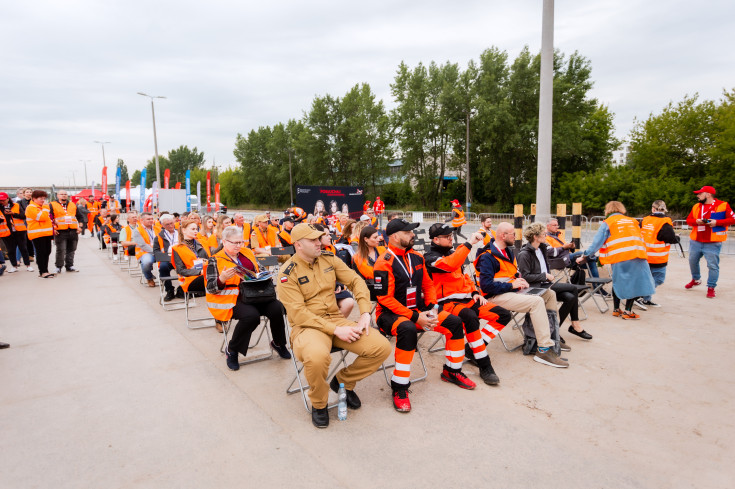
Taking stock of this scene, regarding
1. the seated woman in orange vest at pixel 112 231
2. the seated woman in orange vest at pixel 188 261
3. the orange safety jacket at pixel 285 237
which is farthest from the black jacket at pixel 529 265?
the seated woman in orange vest at pixel 112 231

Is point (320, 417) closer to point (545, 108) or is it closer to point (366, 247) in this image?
point (366, 247)

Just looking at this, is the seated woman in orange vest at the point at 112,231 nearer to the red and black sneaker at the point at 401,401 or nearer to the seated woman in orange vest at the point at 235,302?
the seated woman in orange vest at the point at 235,302

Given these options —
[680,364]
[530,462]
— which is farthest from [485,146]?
[530,462]

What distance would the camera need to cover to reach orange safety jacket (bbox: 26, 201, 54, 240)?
8828mm

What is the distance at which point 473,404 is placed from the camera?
137 inches

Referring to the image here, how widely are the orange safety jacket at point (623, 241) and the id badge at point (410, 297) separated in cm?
358

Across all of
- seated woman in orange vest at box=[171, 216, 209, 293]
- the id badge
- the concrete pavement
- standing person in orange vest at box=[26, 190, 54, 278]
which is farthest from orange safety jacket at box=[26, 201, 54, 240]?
the id badge

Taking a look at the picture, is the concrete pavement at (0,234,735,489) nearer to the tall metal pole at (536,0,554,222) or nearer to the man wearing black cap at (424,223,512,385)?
the man wearing black cap at (424,223,512,385)

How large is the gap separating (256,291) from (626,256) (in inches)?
196

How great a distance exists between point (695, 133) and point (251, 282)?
30307mm

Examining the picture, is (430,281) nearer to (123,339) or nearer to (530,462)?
(530,462)

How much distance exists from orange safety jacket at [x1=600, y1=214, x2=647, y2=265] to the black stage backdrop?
15.6 m

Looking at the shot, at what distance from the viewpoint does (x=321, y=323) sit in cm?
335

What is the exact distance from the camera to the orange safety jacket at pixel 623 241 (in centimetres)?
567
